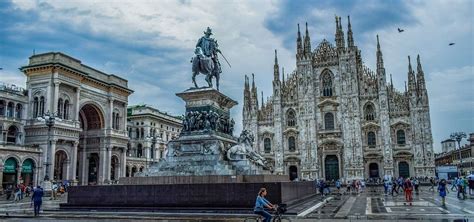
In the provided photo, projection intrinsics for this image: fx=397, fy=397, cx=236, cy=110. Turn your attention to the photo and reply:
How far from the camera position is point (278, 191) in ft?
42.9

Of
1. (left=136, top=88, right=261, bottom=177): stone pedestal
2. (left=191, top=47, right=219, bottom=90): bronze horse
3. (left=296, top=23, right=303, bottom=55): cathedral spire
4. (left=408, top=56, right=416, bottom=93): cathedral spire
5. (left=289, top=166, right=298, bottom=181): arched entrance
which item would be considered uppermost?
(left=296, top=23, right=303, bottom=55): cathedral spire

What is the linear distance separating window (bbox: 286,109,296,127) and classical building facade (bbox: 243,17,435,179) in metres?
0.15

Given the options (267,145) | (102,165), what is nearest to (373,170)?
(267,145)

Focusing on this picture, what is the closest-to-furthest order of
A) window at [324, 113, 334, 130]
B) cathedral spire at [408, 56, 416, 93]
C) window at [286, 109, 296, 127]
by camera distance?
Result: 1. cathedral spire at [408, 56, 416, 93]
2. window at [324, 113, 334, 130]
3. window at [286, 109, 296, 127]

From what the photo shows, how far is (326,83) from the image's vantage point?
57812 mm

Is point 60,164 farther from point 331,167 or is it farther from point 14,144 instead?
point 331,167

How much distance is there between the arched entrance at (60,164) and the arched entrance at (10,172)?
538cm

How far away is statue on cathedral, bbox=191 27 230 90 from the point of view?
58.4ft

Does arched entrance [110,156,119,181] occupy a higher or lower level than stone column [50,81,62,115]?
lower

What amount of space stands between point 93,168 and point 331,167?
32769 millimetres

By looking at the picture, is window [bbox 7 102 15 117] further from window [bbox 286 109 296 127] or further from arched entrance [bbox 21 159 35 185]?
window [bbox 286 109 296 127]

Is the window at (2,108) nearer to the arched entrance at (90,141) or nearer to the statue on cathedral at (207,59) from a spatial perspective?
the arched entrance at (90,141)

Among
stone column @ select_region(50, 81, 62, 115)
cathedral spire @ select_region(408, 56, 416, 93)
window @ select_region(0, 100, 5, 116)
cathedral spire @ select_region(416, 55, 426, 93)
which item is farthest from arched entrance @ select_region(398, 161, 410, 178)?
window @ select_region(0, 100, 5, 116)

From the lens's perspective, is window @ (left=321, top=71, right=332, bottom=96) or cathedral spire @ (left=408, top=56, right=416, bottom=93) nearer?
cathedral spire @ (left=408, top=56, right=416, bottom=93)
